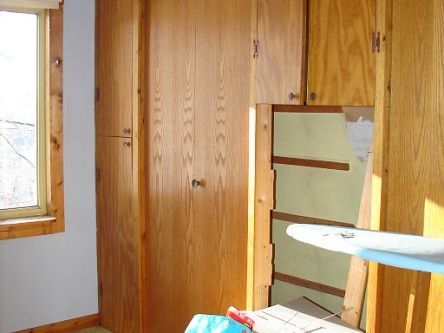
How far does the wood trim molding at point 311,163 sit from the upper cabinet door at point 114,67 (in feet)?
3.65

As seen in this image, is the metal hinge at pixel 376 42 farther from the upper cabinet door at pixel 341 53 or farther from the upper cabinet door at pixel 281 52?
the upper cabinet door at pixel 281 52

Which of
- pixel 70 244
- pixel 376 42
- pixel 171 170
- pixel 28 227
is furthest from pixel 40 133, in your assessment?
pixel 376 42

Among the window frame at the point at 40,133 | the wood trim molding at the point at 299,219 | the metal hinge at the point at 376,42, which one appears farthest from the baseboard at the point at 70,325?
the metal hinge at the point at 376,42

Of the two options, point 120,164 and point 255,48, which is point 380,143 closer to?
point 255,48

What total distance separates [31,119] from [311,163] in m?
1.97

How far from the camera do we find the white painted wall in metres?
3.54

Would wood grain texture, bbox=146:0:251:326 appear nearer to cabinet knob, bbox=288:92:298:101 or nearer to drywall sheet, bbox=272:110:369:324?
drywall sheet, bbox=272:110:369:324

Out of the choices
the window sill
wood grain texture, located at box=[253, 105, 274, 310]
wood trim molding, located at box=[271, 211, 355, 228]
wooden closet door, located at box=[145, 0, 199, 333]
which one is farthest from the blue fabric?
the window sill

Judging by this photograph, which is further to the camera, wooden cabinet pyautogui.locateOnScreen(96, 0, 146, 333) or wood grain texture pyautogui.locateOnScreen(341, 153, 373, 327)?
wooden cabinet pyautogui.locateOnScreen(96, 0, 146, 333)

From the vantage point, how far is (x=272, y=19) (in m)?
2.35

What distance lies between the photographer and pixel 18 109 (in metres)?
3.59

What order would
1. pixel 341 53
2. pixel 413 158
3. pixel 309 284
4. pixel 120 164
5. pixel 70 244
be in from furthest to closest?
pixel 70 244 → pixel 120 164 → pixel 309 284 → pixel 341 53 → pixel 413 158

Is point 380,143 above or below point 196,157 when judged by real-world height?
above

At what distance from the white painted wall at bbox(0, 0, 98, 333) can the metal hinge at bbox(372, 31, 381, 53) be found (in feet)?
7.21
